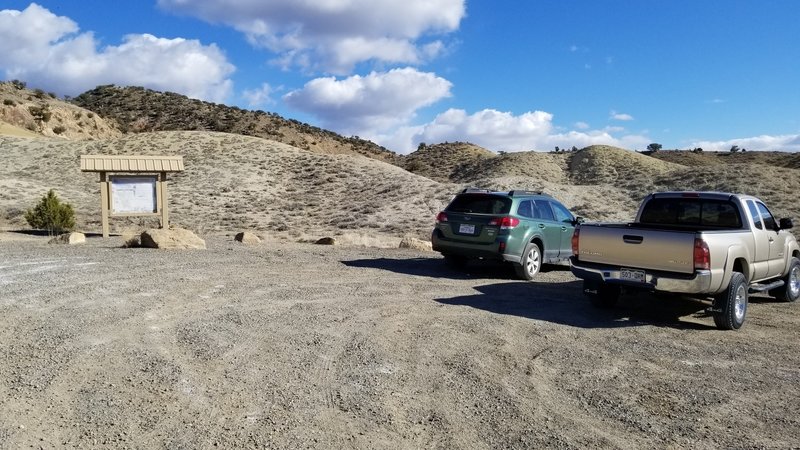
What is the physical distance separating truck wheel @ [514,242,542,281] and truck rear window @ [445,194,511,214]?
0.87 m

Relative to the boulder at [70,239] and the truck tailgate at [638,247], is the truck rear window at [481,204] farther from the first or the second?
the boulder at [70,239]

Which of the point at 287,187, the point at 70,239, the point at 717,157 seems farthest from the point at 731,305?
the point at 717,157

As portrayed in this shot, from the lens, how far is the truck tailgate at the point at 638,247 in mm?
7672

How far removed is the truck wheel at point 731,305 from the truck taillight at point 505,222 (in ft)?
13.0

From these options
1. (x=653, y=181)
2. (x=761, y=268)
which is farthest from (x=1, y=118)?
(x=761, y=268)

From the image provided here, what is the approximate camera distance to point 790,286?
10.2 meters

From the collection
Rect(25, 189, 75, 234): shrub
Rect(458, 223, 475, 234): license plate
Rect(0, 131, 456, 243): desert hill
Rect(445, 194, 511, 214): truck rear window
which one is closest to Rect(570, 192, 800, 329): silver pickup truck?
Rect(445, 194, 511, 214): truck rear window

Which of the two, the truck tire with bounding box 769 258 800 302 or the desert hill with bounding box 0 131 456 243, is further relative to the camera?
the desert hill with bounding box 0 131 456 243

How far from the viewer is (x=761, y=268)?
8938 millimetres

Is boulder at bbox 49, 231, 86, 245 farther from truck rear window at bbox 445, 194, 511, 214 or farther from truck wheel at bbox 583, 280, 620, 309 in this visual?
truck wheel at bbox 583, 280, 620, 309

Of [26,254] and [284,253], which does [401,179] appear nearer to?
[284,253]

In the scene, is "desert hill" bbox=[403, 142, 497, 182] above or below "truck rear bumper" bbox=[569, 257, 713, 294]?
above

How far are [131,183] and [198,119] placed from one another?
166 feet

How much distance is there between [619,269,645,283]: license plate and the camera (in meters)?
8.04
